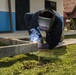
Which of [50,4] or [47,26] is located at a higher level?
[47,26]

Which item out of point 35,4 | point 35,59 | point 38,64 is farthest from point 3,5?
point 38,64

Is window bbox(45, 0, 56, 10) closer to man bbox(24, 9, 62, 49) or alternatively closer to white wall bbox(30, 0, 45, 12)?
white wall bbox(30, 0, 45, 12)

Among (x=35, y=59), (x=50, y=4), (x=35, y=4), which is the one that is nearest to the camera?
(x=35, y=59)

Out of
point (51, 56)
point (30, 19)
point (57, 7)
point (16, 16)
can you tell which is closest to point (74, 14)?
point (57, 7)

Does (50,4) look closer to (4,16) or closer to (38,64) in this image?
(4,16)

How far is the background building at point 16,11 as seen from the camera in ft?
46.0

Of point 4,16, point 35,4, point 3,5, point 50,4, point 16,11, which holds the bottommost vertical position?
point 4,16

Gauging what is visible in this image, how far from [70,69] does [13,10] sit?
9792mm

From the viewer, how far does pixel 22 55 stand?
263 inches

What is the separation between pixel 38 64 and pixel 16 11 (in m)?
10.0

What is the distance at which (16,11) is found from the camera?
51.2 feet

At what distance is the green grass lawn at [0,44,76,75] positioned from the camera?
5160mm

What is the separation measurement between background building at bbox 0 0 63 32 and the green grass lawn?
7198mm

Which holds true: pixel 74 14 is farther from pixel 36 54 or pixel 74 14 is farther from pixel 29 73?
pixel 29 73
